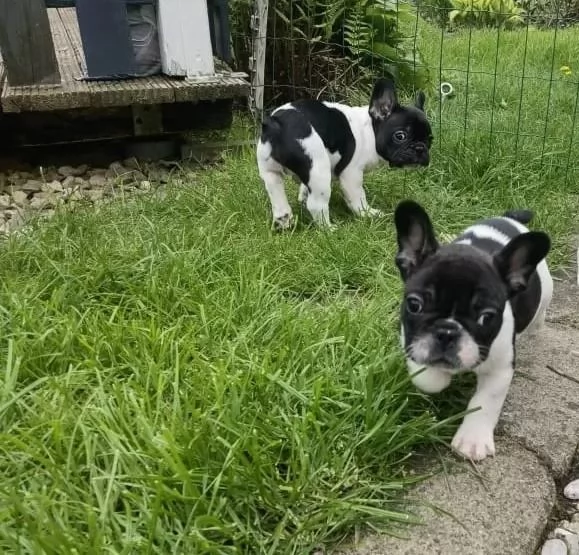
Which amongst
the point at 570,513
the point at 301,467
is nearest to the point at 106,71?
the point at 301,467

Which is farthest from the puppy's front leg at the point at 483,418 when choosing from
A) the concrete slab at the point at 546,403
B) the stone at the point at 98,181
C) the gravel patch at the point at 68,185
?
the stone at the point at 98,181

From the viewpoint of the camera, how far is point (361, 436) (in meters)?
2.21

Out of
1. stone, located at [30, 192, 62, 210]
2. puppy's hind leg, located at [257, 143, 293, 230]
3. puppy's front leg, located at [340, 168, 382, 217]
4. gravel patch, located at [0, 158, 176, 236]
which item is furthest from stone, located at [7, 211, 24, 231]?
puppy's front leg, located at [340, 168, 382, 217]

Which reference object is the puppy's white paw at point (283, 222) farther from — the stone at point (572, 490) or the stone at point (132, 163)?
the stone at point (572, 490)

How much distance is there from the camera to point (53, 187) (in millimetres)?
5164

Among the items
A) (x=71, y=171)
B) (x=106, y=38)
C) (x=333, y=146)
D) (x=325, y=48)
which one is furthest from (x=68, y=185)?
(x=325, y=48)

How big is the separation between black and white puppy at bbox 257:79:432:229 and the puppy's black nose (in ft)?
6.79

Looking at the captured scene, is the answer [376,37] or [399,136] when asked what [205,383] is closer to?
[399,136]

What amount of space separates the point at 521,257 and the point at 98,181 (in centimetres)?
381

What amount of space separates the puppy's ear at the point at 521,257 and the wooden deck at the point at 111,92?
3443 mm

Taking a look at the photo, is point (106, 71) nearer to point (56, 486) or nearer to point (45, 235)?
point (45, 235)

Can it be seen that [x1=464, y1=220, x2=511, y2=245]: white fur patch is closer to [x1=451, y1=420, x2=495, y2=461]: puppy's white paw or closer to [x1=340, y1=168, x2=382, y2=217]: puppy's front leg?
[x1=451, y1=420, x2=495, y2=461]: puppy's white paw

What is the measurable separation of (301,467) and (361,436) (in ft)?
0.78

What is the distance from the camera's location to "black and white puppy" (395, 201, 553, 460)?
2.10 m
